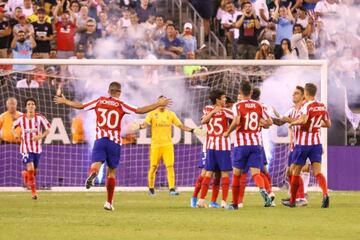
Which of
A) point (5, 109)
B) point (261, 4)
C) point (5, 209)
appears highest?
point (261, 4)

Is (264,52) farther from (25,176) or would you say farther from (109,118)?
(109,118)

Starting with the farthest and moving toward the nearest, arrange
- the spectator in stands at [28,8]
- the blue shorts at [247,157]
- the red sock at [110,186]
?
the spectator in stands at [28,8]
the blue shorts at [247,157]
the red sock at [110,186]

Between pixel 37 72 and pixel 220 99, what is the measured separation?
818 cm

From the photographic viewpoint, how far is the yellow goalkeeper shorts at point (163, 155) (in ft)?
82.8

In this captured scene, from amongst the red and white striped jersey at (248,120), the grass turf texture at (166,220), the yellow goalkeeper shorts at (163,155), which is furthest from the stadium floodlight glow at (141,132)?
the red and white striped jersey at (248,120)

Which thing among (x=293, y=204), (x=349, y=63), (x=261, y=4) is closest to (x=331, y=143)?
(x=349, y=63)

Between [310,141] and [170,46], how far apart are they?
10.8 meters

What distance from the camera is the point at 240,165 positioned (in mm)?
19094

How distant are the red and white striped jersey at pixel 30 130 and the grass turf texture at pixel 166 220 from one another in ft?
5.01

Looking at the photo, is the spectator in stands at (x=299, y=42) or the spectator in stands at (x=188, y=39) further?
the spectator in stands at (x=299, y=42)

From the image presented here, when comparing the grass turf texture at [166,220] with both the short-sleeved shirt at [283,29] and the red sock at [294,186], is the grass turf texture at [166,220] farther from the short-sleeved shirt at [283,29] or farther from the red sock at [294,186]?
the short-sleeved shirt at [283,29]

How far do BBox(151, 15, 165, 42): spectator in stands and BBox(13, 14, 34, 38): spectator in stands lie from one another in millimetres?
3080

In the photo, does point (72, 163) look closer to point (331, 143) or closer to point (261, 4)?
point (331, 143)

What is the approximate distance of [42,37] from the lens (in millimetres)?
29078
